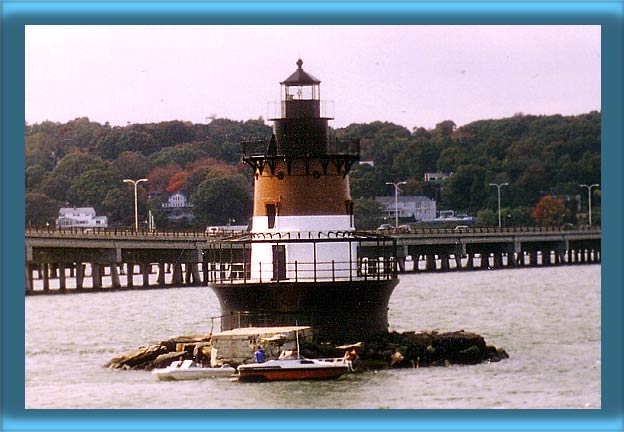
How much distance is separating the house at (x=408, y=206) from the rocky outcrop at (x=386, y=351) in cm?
1621

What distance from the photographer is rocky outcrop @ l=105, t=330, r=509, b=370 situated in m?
48.1

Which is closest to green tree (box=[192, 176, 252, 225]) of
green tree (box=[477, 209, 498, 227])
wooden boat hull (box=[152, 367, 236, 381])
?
green tree (box=[477, 209, 498, 227])

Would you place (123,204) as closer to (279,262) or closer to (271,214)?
(271,214)

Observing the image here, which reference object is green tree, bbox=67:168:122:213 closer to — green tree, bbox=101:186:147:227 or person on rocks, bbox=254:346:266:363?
green tree, bbox=101:186:147:227

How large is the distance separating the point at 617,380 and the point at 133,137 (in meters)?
28.6

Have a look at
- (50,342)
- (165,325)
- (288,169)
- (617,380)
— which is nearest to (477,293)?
(165,325)

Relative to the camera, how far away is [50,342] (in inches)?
2247

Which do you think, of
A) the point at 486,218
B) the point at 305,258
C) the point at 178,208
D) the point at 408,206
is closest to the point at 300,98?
the point at 305,258

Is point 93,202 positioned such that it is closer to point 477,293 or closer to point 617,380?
point 477,293

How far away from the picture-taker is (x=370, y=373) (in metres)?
47.4

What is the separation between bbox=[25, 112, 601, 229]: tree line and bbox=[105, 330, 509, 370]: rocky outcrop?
5.83 m

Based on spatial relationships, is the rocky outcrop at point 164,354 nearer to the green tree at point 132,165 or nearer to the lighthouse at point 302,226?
the lighthouse at point 302,226

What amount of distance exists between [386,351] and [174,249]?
117ft

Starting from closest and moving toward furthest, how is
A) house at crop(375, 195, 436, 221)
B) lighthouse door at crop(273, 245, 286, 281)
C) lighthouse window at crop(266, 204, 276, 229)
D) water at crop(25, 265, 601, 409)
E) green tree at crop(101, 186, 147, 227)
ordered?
water at crop(25, 265, 601, 409)
lighthouse door at crop(273, 245, 286, 281)
lighthouse window at crop(266, 204, 276, 229)
house at crop(375, 195, 436, 221)
green tree at crop(101, 186, 147, 227)
